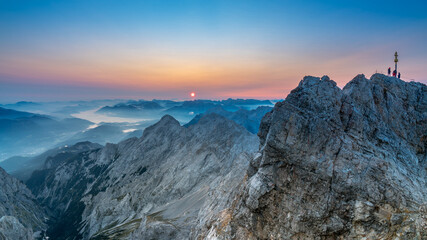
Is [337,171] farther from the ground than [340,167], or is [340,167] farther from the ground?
[340,167]

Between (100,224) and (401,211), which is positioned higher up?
(401,211)

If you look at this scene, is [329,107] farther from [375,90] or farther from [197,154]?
[197,154]

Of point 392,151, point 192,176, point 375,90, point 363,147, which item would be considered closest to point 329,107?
point 363,147

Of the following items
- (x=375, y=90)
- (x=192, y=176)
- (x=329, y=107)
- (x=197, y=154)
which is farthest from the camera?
(x=197, y=154)

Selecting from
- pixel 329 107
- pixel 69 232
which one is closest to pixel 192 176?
pixel 329 107

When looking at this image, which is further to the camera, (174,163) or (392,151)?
(174,163)

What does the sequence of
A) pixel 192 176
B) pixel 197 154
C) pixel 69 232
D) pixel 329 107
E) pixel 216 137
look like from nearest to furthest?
1. pixel 329 107
2. pixel 192 176
3. pixel 197 154
4. pixel 216 137
5. pixel 69 232

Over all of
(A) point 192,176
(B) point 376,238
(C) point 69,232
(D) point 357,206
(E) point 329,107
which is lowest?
(C) point 69,232
